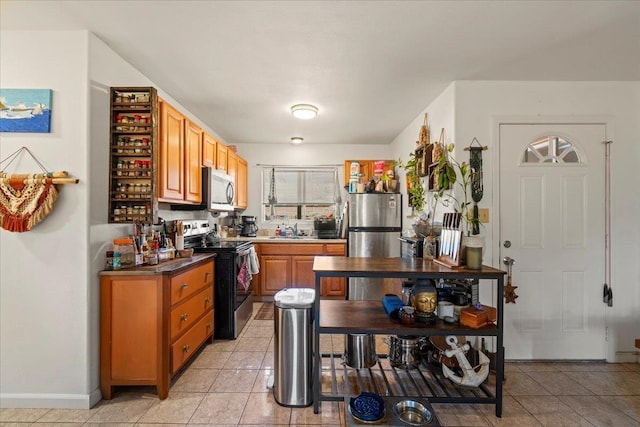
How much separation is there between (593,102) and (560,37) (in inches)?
40.1

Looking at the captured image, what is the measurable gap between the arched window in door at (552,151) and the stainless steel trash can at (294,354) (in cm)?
226

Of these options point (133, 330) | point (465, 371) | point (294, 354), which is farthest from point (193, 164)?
point (465, 371)

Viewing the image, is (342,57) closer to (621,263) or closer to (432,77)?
(432,77)

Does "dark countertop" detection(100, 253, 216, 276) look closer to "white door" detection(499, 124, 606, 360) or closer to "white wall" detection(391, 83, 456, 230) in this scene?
"white wall" detection(391, 83, 456, 230)

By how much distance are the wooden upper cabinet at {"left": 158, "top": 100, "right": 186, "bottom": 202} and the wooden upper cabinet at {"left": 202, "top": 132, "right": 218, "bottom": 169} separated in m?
0.43

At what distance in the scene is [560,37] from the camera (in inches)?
76.9

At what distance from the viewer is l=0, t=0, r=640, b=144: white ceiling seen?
1.69m

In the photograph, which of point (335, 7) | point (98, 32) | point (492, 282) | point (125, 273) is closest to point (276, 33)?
point (335, 7)

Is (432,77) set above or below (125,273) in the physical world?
above

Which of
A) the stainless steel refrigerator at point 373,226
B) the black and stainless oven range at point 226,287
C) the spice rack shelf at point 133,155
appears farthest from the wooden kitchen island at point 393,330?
the stainless steel refrigerator at point 373,226

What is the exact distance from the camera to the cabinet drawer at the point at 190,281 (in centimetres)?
215

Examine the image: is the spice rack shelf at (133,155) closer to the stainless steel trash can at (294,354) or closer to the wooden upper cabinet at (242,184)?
the stainless steel trash can at (294,354)

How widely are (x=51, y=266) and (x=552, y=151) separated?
12.8 feet

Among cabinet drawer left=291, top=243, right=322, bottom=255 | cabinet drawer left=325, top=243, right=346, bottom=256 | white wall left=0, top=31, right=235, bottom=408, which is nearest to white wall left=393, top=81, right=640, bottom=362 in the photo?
cabinet drawer left=325, top=243, right=346, bottom=256
